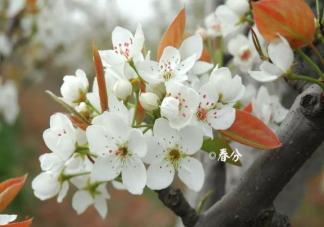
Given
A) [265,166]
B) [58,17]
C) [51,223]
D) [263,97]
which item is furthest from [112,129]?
[51,223]

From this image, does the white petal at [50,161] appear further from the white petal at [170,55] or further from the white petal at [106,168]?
the white petal at [170,55]

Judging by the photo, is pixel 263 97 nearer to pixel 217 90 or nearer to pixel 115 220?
pixel 217 90

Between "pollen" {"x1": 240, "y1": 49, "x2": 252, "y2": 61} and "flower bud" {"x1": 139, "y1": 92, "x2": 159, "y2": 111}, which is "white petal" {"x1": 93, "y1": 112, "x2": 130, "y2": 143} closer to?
"flower bud" {"x1": 139, "y1": 92, "x2": 159, "y2": 111}

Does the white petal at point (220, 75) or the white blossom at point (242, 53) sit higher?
the white petal at point (220, 75)

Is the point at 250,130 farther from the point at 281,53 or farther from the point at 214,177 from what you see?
the point at 214,177

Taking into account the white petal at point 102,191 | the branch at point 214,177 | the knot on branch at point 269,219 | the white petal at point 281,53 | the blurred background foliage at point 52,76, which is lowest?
the blurred background foliage at point 52,76

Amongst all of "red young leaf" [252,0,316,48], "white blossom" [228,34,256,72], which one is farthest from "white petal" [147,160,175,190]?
"white blossom" [228,34,256,72]

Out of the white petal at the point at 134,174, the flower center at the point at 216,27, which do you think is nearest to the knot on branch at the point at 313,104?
the white petal at the point at 134,174
